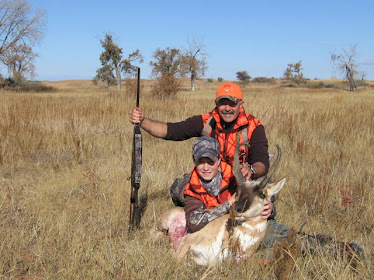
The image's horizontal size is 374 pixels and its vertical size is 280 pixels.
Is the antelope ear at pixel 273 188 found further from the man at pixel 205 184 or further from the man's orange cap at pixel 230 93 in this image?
the man's orange cap at pixel 230 93

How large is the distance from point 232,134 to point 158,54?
46.6 m

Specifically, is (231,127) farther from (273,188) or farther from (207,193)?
(273,188)

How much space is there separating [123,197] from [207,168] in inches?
63.1

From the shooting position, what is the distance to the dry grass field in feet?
9.29

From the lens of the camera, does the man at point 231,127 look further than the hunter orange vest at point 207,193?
Yes

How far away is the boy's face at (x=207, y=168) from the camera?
3.29m

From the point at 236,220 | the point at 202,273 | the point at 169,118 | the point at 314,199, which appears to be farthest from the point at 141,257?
the point at 169,118

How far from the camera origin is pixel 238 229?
289 cm

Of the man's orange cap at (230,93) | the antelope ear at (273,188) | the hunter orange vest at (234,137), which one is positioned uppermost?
the man's orange cap at (230,93)

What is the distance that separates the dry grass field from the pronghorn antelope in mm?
103

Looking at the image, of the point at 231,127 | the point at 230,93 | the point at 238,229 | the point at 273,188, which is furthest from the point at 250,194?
the point at 230,93

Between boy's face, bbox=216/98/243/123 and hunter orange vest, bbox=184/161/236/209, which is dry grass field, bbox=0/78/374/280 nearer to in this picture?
hunter orange vest, bbox=184/161/236/209

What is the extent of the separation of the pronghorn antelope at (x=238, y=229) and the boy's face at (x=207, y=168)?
43cm

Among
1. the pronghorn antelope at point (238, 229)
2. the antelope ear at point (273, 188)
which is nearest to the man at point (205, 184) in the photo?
the pronghorn antelope at point (238, 229)
